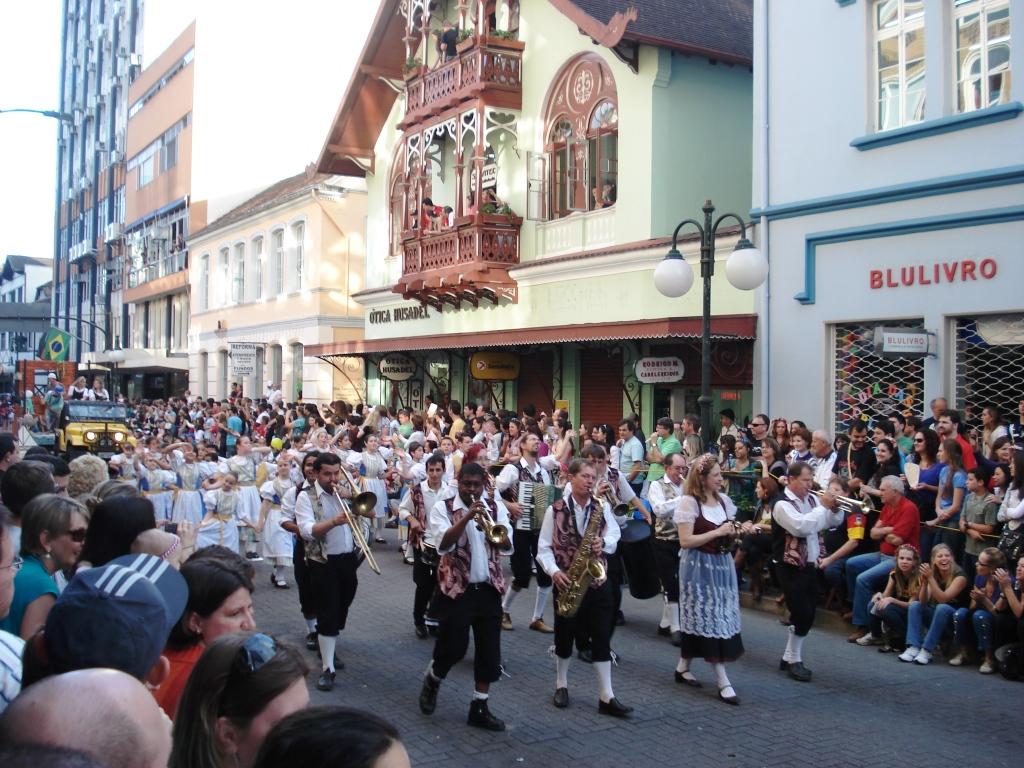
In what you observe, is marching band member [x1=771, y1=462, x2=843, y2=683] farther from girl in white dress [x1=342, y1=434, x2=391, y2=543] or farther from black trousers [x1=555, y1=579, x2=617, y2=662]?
girl in white dress [x1=342, y1=434, x2=391, y2=543]

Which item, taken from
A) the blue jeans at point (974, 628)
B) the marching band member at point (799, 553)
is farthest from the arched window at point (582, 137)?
the blue jeans at point (974, 628)

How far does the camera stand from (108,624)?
2.99 m

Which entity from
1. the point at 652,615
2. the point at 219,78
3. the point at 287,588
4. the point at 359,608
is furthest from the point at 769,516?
the point at 219,78

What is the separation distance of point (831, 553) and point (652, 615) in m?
2.04

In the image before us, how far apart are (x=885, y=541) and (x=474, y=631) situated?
5000 mm

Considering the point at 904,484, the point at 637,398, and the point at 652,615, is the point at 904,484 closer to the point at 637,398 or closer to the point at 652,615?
the point at 652,615

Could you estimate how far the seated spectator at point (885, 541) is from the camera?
10.4 meters

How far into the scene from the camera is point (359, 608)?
11727 millimetres

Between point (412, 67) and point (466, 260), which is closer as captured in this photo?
point (466, 260)

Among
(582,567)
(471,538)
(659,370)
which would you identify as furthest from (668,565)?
(659,370)

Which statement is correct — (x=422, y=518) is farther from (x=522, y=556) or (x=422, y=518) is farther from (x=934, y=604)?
(x=934, y=604)

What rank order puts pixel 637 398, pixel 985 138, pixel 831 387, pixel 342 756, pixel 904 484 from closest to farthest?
pixel 342 756 < pixel 904 484 < pixel 985 138 < pixel 831 387 < pixel 637 398

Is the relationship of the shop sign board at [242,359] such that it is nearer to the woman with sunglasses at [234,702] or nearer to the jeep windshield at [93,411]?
the jeep windshield at [93,411]

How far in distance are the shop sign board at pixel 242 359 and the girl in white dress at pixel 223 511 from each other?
55.4ft
